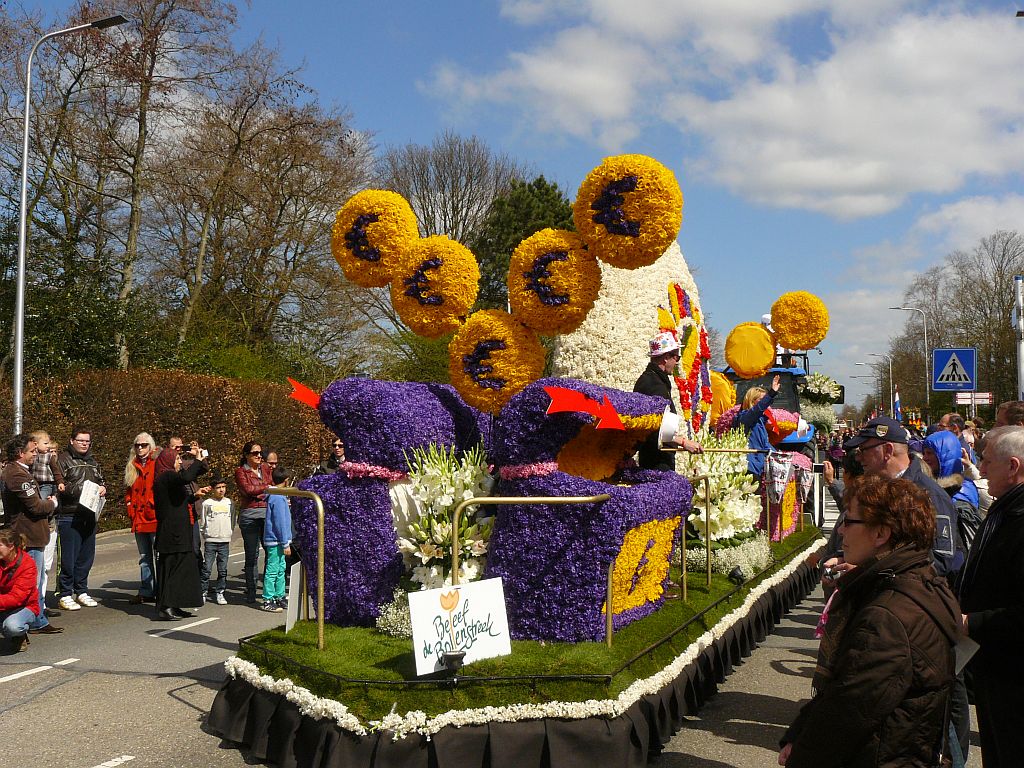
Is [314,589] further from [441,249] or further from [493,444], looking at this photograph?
[441,249]

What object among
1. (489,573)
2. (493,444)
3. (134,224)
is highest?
(134,224)

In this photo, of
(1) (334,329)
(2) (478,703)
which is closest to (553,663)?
(2) (478,703)

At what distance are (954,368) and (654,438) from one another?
30.1 feet

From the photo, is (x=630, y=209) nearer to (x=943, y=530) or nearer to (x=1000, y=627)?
(x=943, y=530)

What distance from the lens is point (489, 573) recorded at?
217 inches

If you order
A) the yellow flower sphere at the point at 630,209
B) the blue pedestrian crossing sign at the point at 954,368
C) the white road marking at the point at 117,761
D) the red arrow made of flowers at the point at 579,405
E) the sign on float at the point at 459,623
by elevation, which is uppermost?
the yellow flower sphere at the point at 630,209

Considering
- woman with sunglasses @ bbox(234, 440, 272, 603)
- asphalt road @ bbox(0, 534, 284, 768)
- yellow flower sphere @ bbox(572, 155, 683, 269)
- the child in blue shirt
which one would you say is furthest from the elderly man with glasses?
woman with sunglasses @ bbox(234, 440, 272, 603)

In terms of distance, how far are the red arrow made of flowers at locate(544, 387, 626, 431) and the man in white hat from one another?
1.20 meters

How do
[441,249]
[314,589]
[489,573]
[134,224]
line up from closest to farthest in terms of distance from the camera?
1. [489,573]
2. [314,589]
3. [441,249]
4. [134,224]

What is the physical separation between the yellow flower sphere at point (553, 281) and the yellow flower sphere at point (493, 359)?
15 cm

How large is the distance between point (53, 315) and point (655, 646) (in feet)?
51.0

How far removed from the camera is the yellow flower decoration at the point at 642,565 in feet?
17.8

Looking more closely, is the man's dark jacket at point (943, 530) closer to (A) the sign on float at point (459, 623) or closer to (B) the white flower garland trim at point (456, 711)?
(B) the white flower garland trim at point (456, 711)

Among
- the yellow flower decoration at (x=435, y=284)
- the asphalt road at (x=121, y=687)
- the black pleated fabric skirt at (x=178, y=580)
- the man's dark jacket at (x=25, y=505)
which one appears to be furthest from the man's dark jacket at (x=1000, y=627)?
the man's dark jacket at (x=25, y=505)
